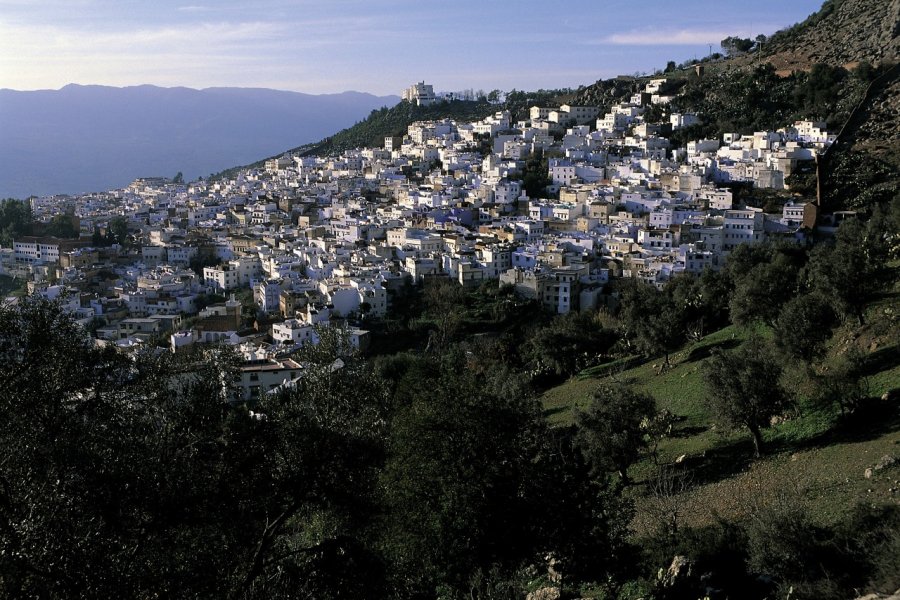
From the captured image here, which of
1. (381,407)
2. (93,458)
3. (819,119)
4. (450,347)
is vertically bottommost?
(450,347)

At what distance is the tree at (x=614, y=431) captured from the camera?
12156 millimetres

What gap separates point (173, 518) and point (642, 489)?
739 centimetres

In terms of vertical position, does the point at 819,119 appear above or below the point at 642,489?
above

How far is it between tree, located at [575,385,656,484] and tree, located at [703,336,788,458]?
3.86 ft

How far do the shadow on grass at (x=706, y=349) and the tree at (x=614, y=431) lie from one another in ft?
20.5

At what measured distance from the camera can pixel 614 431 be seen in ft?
41.1

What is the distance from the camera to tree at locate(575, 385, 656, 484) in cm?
1216

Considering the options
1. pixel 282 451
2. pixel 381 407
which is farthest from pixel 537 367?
pixel 282 451

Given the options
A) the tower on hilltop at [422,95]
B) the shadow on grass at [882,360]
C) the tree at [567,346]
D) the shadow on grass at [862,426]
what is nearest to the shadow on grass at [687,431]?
the shadow on grass at [862,426]

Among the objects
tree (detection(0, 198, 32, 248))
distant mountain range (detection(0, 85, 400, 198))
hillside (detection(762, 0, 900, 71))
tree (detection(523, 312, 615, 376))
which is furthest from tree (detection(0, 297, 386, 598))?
distant mountain range (detection(0, 85, 400, 198))

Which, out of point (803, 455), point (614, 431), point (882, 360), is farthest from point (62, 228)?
point (803, 455)

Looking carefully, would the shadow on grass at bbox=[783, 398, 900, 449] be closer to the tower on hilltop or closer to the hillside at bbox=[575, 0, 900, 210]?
the hillside at bbox=[575, 0, 900, 210]

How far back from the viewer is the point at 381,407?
36.0 ft

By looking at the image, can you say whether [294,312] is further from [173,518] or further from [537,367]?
[173,518]
